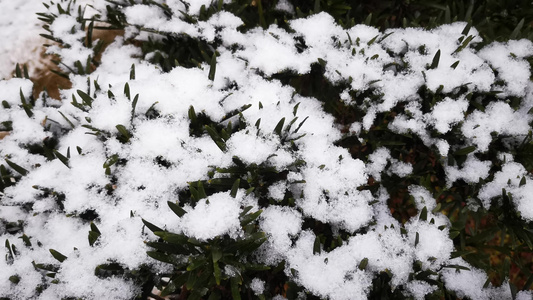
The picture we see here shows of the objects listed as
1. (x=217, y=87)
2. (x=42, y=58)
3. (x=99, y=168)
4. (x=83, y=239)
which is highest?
(x=217, y=87)

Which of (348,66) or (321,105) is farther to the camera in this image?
(321,105)

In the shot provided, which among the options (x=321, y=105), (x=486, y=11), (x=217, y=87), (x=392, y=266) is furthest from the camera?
(x=486, y=11)

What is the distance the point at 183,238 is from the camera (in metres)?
1.07

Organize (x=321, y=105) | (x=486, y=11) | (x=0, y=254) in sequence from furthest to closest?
(x=486, y=11)
(x=321, y=105)
(x=0, y=254)

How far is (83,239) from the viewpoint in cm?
135

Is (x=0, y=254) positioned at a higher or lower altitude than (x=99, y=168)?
lower

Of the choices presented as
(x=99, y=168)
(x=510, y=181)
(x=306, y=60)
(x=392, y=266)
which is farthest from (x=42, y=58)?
(x=510, y=181)

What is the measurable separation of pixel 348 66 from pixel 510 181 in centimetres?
81

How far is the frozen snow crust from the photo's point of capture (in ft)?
3.92

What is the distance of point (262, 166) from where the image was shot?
4.16 feet

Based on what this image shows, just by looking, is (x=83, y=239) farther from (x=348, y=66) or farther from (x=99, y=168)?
(x=348, y=66)

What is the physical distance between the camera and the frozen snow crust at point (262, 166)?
120 centimetres

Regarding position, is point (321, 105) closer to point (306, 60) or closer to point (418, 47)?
point (306, 60)

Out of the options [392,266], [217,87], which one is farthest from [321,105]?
[392,266]
